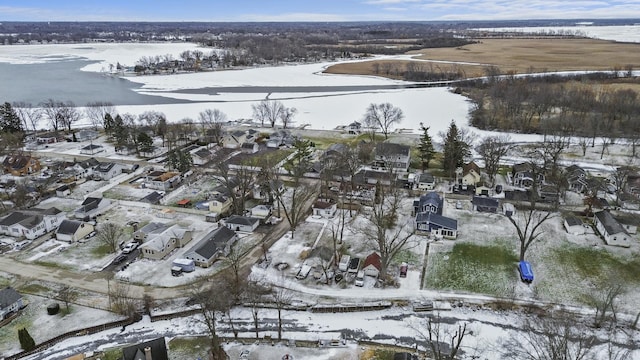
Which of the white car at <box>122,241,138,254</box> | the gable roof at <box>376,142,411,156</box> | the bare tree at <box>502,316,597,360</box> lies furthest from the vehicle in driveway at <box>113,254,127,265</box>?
the gable roof at <box>376,142,411,156</box>

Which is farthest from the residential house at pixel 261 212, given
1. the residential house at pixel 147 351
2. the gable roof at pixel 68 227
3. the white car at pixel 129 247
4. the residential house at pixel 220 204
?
the residential house at pixel 147 351

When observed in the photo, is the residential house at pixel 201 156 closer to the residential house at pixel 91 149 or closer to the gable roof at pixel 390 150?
the residential house at pixel 91 149

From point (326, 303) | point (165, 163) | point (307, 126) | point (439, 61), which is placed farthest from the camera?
point (439, 61)

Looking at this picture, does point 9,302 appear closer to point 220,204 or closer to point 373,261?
point 220,204

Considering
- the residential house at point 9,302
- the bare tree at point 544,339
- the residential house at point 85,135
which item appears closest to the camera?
the bare tree at point 544,339

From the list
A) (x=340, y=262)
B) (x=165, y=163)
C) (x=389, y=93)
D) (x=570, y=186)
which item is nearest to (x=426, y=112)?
(x=389, y=93)

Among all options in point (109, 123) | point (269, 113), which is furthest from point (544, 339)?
point (109, 123)

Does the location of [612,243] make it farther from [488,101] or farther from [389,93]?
[389,93]
